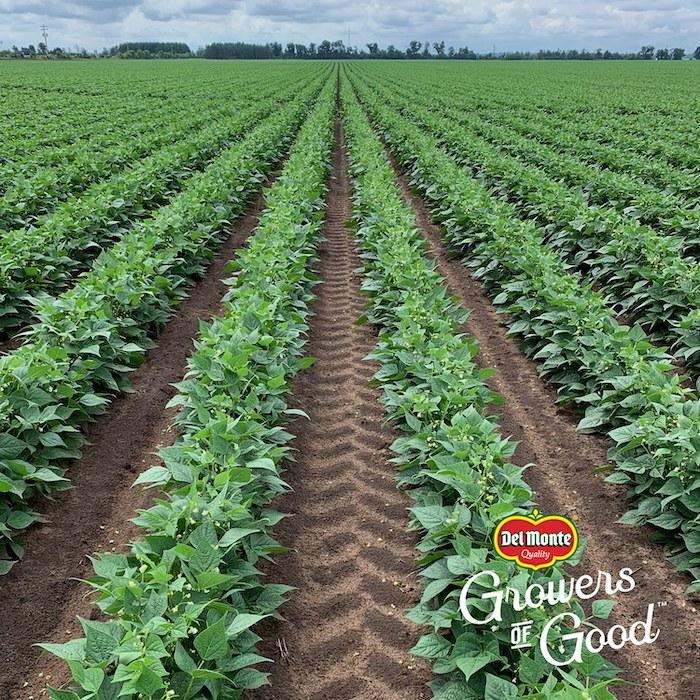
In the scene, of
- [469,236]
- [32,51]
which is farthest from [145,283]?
[32,51]

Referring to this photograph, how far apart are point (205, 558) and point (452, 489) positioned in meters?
1.48

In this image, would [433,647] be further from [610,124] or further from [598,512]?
[610,124]

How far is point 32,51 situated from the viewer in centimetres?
9775

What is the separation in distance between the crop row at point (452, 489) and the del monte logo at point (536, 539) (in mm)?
299

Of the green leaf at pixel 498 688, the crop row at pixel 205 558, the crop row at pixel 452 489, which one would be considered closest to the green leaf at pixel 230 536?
the crop row at pixel 205 558

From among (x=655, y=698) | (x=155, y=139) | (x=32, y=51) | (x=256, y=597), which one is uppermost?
(x=32, y=51)

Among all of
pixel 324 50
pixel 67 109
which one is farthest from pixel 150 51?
pixel 67 109

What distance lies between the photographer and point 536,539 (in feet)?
7.34

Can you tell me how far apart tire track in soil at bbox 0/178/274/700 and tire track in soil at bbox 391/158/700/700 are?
2.59m

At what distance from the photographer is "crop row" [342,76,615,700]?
101 inches

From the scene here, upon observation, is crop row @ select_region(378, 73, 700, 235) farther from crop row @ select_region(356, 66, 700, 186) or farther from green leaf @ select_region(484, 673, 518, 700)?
green leaf @ select_region(484, 673, 518, 700)

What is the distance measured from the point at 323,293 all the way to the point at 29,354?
4.05m

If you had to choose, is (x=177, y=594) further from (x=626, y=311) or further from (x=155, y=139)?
(x=155, y=139)

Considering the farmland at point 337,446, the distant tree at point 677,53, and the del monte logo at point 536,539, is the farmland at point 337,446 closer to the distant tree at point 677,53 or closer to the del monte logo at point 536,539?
the del monte logo at point 536,539
